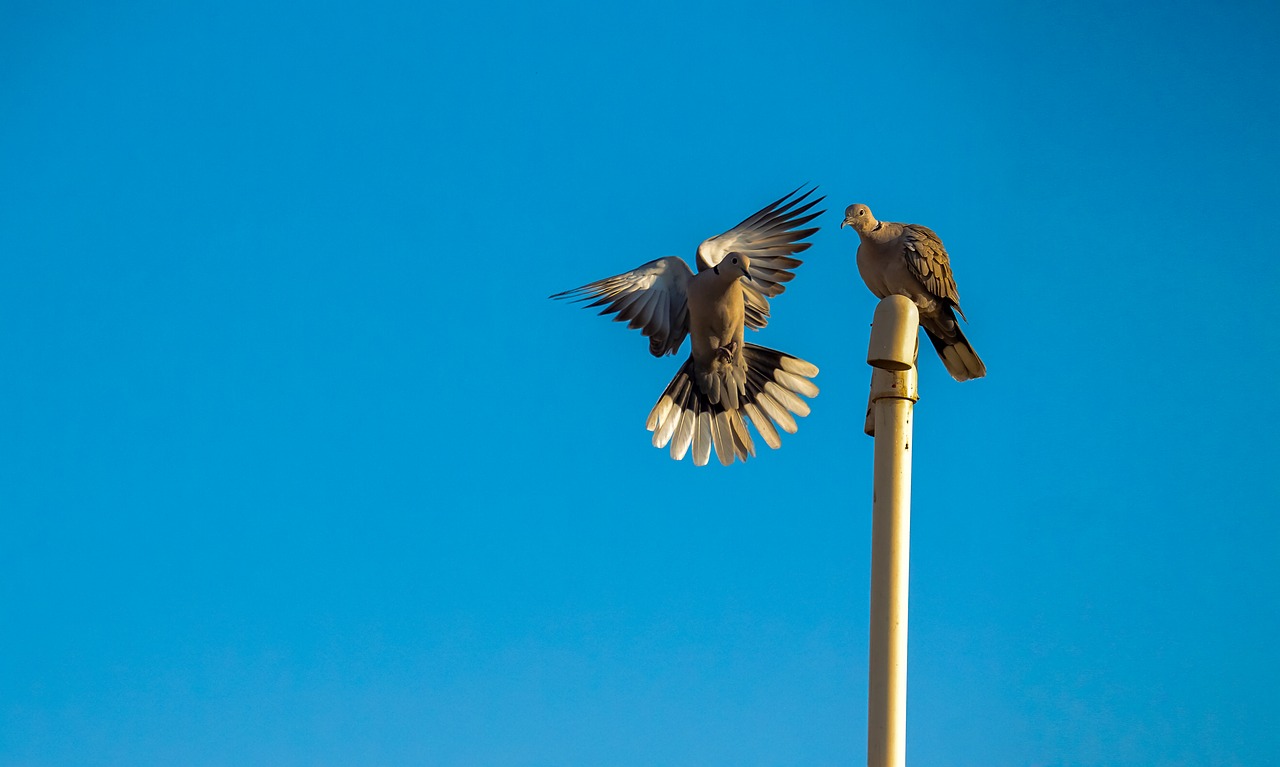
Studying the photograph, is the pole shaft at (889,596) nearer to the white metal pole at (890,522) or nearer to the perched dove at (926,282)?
the white metal pole at (890,522)

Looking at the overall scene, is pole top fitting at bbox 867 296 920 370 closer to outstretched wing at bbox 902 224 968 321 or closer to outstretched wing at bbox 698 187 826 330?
outstretched wing at bbox 902 224 968 321

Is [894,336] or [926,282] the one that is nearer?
[894,336]

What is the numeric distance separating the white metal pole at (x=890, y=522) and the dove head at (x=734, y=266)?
4324 millimetres

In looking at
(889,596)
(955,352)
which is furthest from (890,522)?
(955,352)

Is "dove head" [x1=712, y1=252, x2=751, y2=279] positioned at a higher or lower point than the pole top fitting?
higher

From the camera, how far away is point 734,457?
10.4m

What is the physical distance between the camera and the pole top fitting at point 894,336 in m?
5.53

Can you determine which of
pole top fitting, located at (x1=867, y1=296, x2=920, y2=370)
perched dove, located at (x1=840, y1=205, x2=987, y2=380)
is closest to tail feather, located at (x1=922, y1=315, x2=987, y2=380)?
perched dove, located at (x1=840, y1=205, x2=987, y2=380)

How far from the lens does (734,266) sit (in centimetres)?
999

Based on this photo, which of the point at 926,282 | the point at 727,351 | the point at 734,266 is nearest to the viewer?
the point at 926,282

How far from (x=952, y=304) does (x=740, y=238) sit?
369 centimetres

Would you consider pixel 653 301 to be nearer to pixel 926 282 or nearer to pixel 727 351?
pixel 727 351

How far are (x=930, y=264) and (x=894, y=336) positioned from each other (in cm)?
232

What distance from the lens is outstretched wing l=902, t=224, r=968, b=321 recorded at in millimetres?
7664
